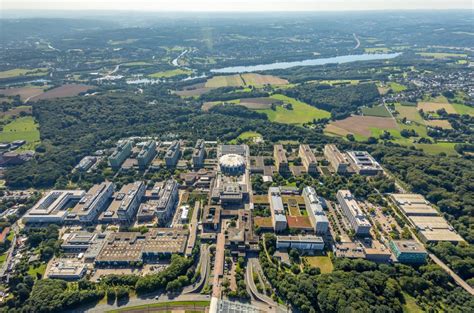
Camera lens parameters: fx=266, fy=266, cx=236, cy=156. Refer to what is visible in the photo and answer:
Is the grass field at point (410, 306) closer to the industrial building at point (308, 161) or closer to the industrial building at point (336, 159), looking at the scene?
the industrial building at point (336, 159)

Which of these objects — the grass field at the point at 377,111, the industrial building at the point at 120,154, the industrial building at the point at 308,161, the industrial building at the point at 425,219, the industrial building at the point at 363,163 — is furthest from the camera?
the grass field at the point at 377,111

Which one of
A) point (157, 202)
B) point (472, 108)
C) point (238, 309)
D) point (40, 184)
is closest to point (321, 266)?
point (238, 309)

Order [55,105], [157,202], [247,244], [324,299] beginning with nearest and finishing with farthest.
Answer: [324,299] < [247,244] < [157,202] < [55,105]

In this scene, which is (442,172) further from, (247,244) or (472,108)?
(472,108)

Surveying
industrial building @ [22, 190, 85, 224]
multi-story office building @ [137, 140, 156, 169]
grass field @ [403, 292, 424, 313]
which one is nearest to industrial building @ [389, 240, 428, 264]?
grass field @ [403, 292, 424, 313]

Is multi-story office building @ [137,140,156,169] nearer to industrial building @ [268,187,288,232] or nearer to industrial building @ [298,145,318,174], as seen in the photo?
industrial building @ [268,187,288,232]

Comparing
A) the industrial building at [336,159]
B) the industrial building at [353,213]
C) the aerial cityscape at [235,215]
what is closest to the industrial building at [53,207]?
the aerial cityscape at [235,215]

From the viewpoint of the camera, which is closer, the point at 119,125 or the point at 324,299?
the point at 324,299
